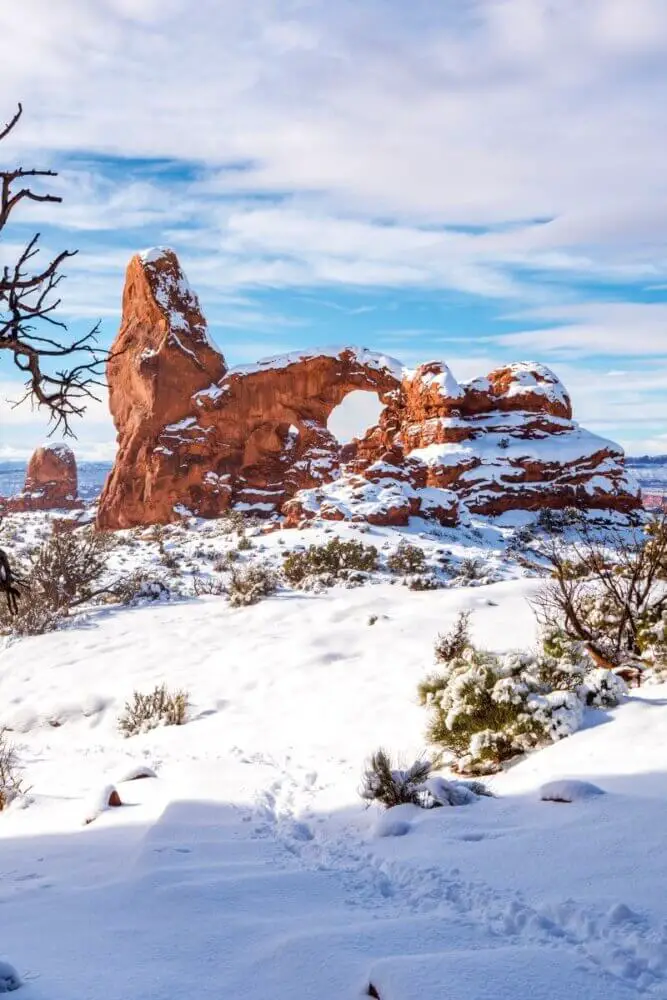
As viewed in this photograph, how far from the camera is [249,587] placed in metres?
13.8

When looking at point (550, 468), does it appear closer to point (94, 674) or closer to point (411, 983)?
point (94, 674)

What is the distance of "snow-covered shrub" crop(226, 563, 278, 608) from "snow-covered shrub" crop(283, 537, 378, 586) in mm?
1498

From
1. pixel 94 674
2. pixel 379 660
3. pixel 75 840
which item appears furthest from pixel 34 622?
pixel 75 840

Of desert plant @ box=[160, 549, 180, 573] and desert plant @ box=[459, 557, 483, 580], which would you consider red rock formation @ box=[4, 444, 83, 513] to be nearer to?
desert plant @ box=[160, 549, 180, 573]

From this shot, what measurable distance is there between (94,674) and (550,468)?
26437 mm

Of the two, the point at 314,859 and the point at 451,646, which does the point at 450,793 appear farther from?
the point at 451,646

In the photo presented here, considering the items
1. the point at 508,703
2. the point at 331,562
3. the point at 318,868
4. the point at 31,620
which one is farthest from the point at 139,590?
the point at 318,868

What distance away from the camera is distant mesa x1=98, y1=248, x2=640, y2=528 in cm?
3197

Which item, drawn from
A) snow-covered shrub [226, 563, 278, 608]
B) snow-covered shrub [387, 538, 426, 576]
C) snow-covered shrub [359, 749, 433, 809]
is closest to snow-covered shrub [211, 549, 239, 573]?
snow-covered shrub [226, 563, 278, 608]

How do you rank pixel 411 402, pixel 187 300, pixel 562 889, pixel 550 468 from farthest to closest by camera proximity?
1. pixel 187 300
2. pixel 411 402
3. pixel 550 468
4. pixel 562 889

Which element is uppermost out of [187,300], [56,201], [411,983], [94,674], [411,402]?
[187,300]

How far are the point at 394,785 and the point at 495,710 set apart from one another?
163 cm

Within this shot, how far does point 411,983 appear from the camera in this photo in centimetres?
217

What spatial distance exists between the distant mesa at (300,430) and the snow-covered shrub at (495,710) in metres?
23.6
